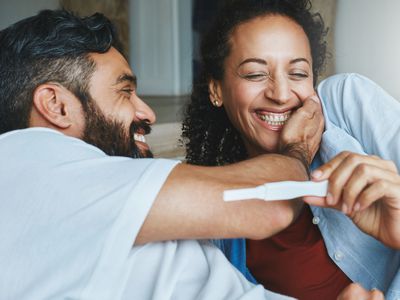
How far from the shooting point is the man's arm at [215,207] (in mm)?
908

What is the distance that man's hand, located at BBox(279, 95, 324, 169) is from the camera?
1271 millimetres

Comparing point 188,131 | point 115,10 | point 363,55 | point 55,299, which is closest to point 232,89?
point 188,131

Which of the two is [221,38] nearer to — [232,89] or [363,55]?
[232,89]

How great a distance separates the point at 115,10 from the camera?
709cm

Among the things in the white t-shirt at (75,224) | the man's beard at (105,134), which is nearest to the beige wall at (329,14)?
the man's beard at (105,134)

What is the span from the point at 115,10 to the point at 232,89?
19.5 feet

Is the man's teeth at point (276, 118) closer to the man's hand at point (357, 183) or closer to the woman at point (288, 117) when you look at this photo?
the woman at point (288, 117)

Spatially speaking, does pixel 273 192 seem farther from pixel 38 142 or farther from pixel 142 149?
pixel 142 149

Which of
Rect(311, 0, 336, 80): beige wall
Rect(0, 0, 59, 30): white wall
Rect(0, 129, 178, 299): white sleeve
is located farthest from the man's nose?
Rect(0, 0, 59, 30): white wall

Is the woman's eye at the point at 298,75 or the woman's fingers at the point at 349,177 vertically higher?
the woman's eye at the point at 298,75

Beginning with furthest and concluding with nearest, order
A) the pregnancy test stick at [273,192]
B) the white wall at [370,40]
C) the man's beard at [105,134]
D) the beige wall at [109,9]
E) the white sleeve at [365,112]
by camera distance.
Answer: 1. the beige wall at [109,9]
2. the white wall at [370,40]
3. the man's beard at [105,134]
4. the white sleeve at [365,112]
5. the pregnancy test stick at [273,192]

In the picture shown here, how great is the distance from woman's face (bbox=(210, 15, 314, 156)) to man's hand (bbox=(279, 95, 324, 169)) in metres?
0.08

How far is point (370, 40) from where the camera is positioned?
4.24m

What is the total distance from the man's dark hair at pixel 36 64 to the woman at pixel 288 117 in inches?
18.1
